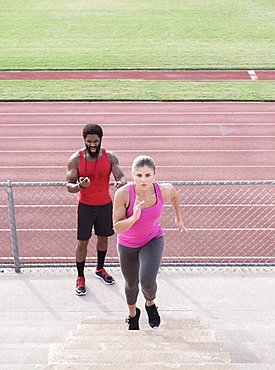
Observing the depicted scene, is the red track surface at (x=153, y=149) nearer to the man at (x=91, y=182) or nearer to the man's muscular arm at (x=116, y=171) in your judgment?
the man at (x=91, y=182)

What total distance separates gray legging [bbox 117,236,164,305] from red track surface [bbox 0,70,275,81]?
1889cm

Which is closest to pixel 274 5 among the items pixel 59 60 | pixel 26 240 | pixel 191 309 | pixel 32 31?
pixel 32 31

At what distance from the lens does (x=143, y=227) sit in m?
3.97

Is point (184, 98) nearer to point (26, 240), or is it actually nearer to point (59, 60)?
point (59, 60)

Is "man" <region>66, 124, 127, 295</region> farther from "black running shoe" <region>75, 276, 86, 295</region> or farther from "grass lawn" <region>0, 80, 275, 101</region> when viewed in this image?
"grass lawn" <region>0, 80, 275, 101</region>

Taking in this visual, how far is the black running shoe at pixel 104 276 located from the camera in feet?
18.0

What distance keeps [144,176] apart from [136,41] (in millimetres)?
28373

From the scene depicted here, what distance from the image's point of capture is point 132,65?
24469 mm

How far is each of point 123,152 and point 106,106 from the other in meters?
4.97

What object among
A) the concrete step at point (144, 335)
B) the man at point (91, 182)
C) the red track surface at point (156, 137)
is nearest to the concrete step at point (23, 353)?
the concrete step at point (144, 335)

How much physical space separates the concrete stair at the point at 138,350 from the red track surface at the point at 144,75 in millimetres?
19392

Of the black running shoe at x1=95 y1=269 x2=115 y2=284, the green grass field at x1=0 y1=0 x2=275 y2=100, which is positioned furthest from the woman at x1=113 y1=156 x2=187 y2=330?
the green grass field at x1=0 y1=0 x2=275 y2=100

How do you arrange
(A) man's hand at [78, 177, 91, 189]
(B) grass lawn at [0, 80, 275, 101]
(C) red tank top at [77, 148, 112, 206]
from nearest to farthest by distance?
(A) man's hand at [78, 177, 91, 189], (C) red tank top at [77, 148, 112, 206], (B) grass lawn at [0, 80, 275, 101]

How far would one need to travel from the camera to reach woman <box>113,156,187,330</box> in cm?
379
